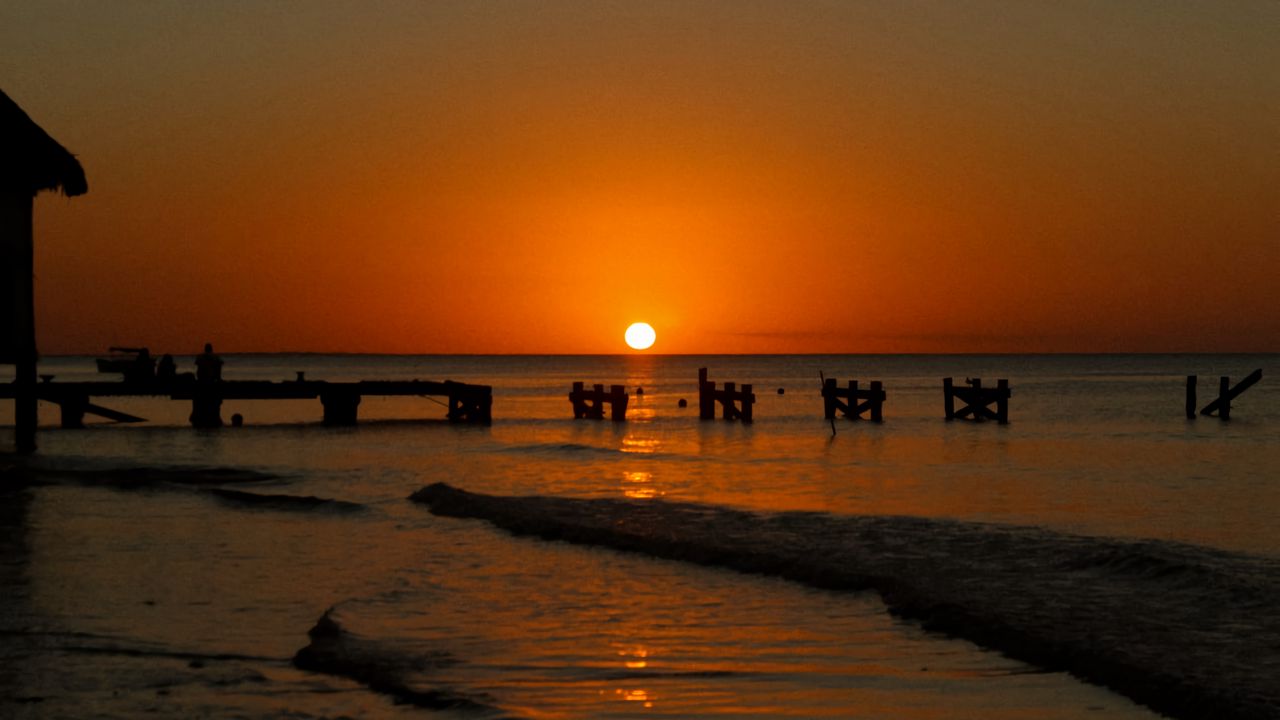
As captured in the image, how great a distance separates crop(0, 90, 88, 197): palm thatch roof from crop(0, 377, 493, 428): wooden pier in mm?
15533

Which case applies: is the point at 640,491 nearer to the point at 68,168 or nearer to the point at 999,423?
the point at 68,168

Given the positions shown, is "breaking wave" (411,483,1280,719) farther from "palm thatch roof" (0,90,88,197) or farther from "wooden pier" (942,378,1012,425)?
"wooden pier" (942,378,1012,425)

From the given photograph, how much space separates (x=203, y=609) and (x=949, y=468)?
74.0 feet

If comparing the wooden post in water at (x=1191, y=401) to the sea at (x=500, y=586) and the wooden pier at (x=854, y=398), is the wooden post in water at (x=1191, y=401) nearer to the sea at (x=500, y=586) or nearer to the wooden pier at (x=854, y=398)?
the wooden pier at (x=854, y=398)

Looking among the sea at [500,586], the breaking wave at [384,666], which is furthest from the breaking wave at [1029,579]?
the breaking wave at [384,666]

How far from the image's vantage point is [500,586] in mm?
13648

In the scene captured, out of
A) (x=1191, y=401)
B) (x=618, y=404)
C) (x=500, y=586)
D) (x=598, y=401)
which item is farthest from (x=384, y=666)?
(x=1191, y=401)

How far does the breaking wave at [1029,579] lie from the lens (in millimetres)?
9891

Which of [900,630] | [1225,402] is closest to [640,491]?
[900,630]

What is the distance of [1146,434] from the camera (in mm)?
45656

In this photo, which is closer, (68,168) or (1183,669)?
(1183,669)

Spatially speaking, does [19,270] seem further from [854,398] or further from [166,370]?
[854,398]

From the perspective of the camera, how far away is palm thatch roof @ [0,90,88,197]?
24.2m

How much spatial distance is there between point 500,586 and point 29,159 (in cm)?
1592
